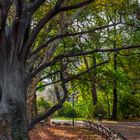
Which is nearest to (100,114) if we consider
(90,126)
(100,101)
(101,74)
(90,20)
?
(100,101)

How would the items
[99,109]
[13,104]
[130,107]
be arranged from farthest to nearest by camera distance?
1. [99,109]
2. [130,107]
3. [13,104]

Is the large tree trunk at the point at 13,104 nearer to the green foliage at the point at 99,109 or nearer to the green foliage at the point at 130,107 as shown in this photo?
the green foliage at the point at 99,109

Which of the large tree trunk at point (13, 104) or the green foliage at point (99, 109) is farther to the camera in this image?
the green foliage at point (99, 109)

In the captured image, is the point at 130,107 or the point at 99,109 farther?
the point at 99,109

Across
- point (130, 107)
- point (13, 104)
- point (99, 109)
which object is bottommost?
point (13, 104)

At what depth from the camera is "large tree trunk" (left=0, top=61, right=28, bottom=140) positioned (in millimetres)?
6562

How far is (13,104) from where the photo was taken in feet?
21.8

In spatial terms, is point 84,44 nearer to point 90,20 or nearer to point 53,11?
point 90,20

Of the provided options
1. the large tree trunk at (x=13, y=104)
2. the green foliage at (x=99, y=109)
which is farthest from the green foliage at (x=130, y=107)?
the large tree trunk at (x=13, y=104)

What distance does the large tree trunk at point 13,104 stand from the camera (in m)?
6.56

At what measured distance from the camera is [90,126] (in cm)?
3152

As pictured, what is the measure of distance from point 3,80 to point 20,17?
106 cm

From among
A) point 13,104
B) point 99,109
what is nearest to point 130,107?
point 99,109

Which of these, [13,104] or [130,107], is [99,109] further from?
[13,104]
